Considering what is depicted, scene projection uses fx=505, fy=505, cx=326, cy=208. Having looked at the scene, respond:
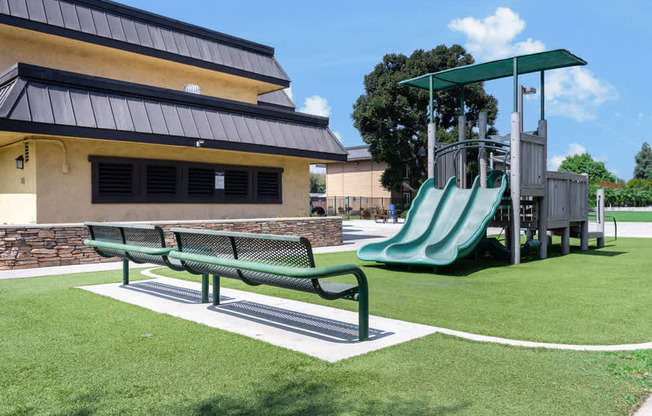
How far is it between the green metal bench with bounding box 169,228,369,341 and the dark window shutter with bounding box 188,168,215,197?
362 inches

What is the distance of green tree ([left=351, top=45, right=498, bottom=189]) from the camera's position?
131ft

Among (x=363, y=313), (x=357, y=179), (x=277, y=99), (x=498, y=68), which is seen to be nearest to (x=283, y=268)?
(x=363, y=313)

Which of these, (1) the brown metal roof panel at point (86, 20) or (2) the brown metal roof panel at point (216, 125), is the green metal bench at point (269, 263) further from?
(1) the brown metal roof panel at point (86, 20)

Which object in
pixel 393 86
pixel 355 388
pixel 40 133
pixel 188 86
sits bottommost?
pixel 355 388

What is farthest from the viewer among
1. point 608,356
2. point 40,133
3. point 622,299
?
point 40,133

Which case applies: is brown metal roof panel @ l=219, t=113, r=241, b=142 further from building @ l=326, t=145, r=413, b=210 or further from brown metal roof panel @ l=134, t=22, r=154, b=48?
building @ l=326, t=145, r=413, b=210

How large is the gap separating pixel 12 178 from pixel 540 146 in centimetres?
1431

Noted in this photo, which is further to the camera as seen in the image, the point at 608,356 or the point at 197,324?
the point at 197,324

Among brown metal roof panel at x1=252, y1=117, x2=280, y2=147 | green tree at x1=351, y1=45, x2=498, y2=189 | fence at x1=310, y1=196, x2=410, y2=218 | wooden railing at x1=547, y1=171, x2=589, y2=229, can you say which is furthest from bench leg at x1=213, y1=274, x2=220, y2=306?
fence at x1=310, y1=196, x2=410, y2=218

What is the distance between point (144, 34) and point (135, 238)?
1306cm

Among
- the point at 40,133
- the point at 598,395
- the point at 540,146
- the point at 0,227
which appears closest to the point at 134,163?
the point at 40,133

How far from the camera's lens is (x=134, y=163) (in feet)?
46.5

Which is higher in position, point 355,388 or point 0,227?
point 0,227

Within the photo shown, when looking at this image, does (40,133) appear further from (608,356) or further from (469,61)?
(469,61)
